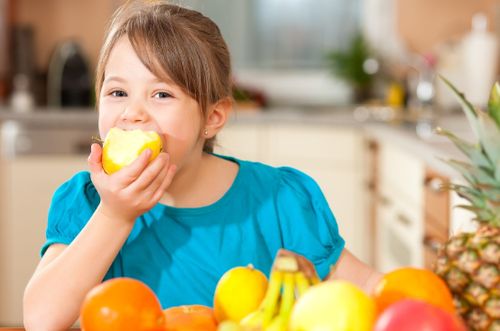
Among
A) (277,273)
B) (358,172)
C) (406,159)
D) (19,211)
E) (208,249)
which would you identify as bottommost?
(19,211)

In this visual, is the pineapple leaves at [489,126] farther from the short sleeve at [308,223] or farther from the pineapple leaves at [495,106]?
the short sleeve at [308,223]

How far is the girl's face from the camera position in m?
1.08

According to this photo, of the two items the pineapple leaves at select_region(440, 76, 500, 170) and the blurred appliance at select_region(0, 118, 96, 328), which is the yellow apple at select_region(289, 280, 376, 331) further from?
the blurred appliance at select_region(0, 118, 96, 328)

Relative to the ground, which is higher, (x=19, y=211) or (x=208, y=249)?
(x=208, y=249)

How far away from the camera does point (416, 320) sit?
0.64 meters

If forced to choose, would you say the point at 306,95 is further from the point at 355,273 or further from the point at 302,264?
the point at 302,264

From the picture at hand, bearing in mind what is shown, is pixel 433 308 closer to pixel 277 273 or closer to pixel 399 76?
pixel 277 273

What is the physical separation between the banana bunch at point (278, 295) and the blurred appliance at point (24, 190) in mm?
3200

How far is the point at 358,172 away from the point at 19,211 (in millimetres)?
1520

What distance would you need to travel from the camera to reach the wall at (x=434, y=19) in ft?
14.3

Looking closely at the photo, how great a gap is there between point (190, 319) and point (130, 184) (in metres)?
0.21

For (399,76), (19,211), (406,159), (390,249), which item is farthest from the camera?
(399,76)

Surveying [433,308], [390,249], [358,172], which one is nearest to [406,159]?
[390,249]

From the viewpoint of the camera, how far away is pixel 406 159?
3.06 meters
